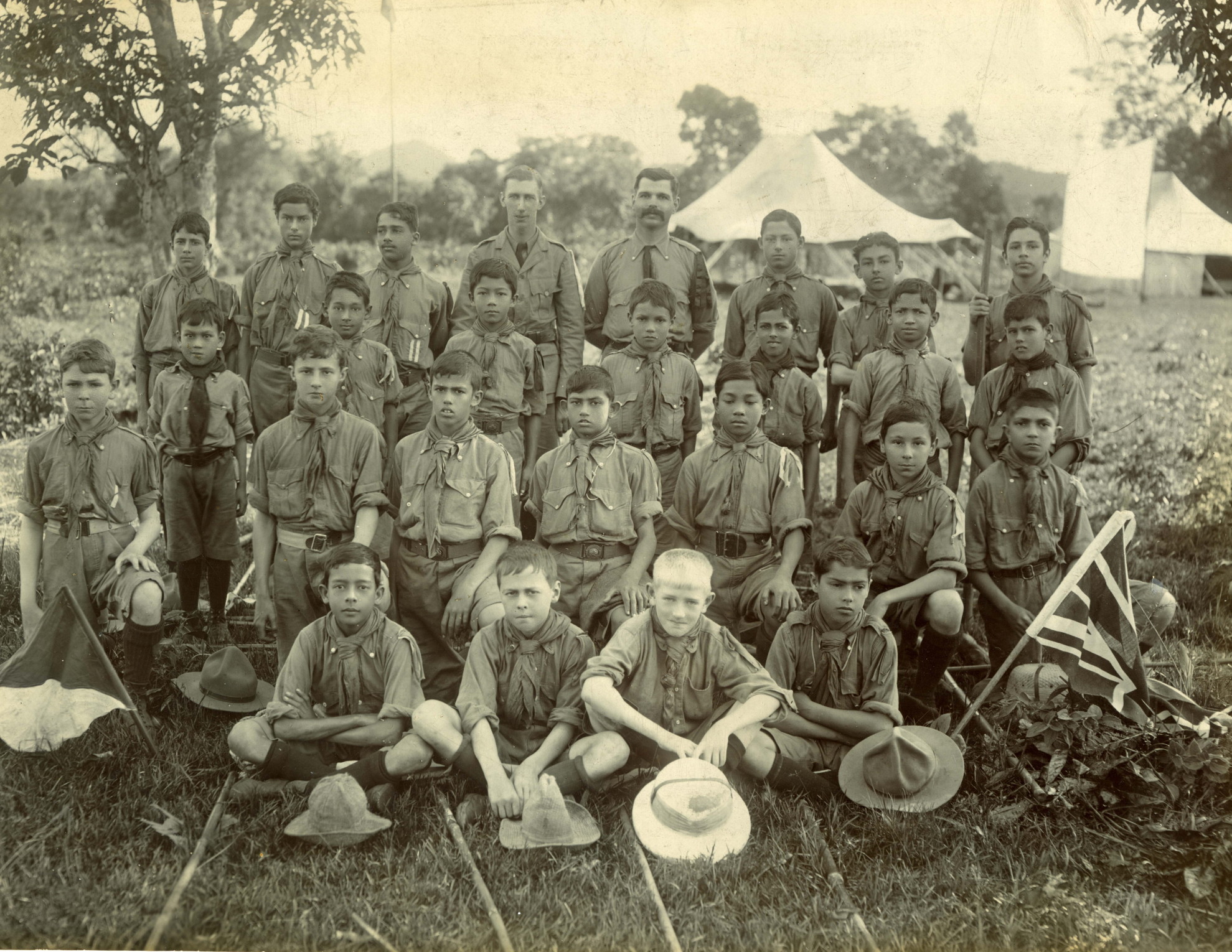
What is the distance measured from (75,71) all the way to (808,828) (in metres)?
5.77

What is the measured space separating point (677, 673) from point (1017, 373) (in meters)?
2.95

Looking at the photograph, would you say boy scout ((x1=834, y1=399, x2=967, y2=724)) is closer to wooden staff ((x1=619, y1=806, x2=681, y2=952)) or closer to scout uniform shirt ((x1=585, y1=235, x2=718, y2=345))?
wooden staff ((x1=619, y1=806, x2=681, y2=952))

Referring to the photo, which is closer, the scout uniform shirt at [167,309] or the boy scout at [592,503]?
the boy scout at [592,503]

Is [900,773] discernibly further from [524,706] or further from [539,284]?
[539,284]

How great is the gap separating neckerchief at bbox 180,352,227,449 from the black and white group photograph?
2 centimetres

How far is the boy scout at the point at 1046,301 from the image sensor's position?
19.7ft

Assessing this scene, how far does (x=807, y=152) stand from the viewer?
13219 mm

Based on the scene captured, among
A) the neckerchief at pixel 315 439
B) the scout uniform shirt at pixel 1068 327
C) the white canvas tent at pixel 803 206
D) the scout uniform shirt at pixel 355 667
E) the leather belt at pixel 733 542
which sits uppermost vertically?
the white canvas tent at pixel 803 206

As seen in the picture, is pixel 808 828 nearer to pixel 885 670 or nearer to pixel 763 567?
pixel 885 670

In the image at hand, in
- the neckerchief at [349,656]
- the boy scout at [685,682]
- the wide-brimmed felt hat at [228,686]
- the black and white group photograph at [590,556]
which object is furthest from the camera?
the wide-brimmed felt hat at [228,686]

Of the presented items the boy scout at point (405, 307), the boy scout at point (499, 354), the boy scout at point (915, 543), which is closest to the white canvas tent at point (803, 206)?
the boy scout at point (405, 307)

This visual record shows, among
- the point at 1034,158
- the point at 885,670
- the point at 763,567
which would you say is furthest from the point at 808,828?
the point at 1034,158

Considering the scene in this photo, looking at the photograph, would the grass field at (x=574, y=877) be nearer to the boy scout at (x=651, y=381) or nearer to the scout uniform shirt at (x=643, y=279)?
the boy scout at (x=651, y=381)

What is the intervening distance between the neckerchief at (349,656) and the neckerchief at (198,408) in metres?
1.80
